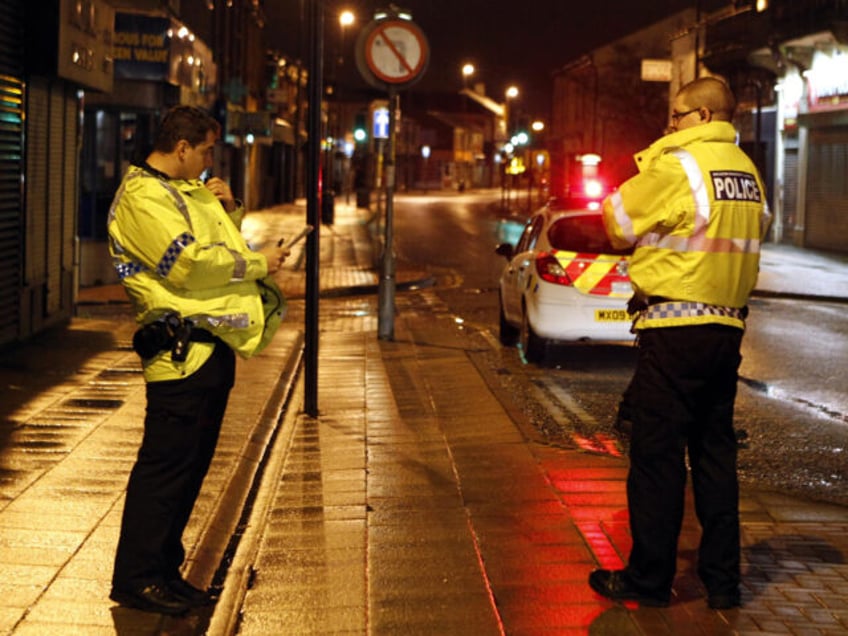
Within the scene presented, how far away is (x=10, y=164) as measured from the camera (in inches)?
429

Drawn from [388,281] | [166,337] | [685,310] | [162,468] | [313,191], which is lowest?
[162,468]

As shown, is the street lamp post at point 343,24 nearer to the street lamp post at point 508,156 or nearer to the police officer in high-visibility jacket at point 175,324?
the street lamp post at point 508,156

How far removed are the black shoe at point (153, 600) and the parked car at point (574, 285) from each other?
7225 mm

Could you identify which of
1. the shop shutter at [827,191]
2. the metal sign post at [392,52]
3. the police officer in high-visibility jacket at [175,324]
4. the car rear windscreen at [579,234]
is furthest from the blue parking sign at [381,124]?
the shop shutter at [827,191]

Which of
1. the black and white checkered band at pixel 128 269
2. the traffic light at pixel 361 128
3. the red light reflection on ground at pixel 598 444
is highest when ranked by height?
the traffic light at pixel 361 128

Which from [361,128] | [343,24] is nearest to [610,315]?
[361,128]

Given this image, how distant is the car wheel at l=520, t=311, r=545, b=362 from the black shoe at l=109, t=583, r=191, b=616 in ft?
24.1

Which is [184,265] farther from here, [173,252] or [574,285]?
[574,285]

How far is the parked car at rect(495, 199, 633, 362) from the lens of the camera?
11523 millimetres

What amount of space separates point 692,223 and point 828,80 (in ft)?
89.7

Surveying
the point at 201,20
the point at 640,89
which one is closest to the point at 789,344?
the point at 201,20

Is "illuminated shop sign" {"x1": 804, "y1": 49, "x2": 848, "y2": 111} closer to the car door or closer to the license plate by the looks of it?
the car door

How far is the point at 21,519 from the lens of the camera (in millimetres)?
5680

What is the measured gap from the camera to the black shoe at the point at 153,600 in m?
4.66
